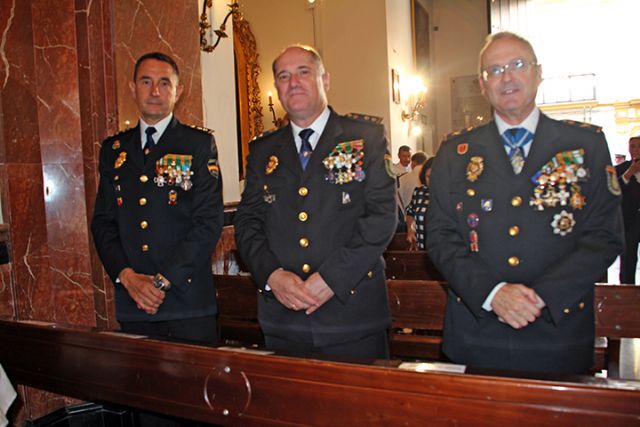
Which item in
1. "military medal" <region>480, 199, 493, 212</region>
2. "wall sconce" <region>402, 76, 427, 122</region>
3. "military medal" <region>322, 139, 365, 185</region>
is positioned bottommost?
"military medal" <region>480, 199, 493, 212</region>

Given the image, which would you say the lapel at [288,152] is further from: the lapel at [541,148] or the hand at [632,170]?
the hand at [632,170]

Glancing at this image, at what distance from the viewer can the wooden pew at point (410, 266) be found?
3.34 m

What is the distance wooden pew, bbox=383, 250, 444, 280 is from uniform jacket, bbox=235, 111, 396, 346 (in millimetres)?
1486

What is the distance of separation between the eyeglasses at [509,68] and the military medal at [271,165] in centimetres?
78

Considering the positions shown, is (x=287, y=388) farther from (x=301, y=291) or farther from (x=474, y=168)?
→ (x=474, y=168)

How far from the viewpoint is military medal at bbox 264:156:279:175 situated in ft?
6.48

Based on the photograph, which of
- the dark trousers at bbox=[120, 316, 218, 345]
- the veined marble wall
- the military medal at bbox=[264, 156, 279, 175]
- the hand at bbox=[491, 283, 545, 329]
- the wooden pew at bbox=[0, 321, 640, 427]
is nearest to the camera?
the wooden pew at bbox=[0, 321, 640, 427]

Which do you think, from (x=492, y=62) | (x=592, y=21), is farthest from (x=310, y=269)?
(x=592, y=21)

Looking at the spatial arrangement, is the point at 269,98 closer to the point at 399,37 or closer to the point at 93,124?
the point at 399,37

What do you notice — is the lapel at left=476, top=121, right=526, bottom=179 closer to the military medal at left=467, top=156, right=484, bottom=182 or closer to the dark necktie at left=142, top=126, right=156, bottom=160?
the military medal at left=467, top=156, right=484, bottom=182

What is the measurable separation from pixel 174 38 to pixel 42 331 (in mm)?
2060

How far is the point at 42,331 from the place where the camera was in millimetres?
1799

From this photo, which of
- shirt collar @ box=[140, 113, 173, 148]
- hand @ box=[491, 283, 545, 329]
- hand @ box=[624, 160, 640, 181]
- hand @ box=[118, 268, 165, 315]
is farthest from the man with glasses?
hand @ box=[624, 160, 640, 181]

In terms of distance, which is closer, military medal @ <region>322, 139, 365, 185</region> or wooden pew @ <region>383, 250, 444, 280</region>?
military medal @ <region>322, 139, 365, 185</region>
